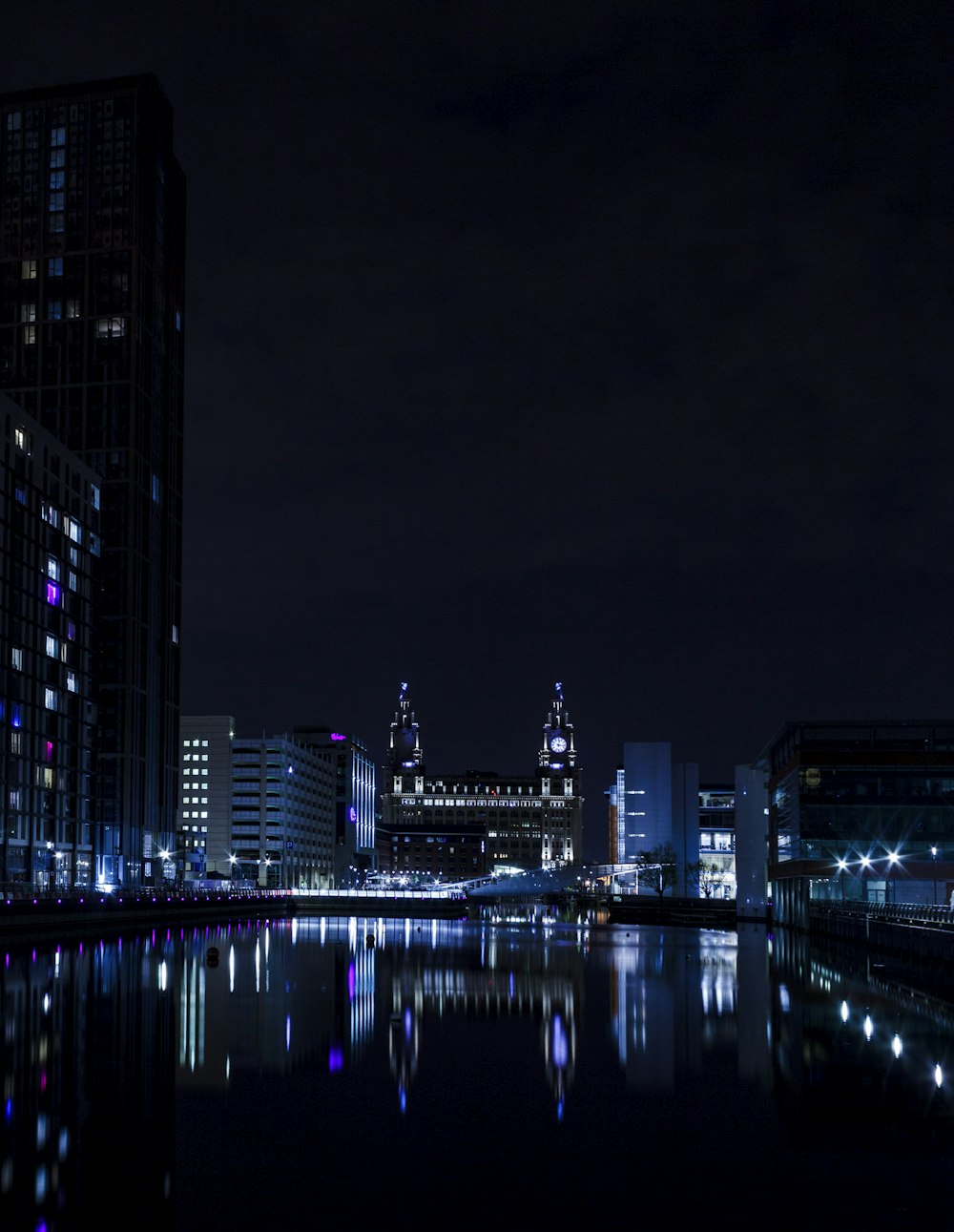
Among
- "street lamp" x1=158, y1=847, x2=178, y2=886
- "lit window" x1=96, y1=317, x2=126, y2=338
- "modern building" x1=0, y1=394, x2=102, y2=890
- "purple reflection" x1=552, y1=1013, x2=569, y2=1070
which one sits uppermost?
"lit window" x1=96, y1=317, x2=126, y2=338

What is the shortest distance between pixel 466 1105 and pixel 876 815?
9721cm

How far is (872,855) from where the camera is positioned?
115 m

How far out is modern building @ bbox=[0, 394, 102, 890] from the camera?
13088cm

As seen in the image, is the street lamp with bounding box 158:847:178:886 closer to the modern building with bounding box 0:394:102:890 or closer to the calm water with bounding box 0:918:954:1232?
the modern building with bounding box 0:394:102:890

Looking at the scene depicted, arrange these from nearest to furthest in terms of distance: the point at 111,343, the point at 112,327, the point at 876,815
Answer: the point at 876,815
the point at 111,343
the point at 112,327

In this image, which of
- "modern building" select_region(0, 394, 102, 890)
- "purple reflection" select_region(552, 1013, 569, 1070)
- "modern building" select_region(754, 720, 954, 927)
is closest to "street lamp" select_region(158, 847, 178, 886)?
"modern building" select_region(0, 394, 102, 890)

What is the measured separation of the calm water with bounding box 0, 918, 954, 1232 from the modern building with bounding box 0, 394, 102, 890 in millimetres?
85174

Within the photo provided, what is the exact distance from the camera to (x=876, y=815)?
115 metres

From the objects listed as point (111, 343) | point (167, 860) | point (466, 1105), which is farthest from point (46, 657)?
point (466, 1105)

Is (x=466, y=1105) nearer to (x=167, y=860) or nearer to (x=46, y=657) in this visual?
(x=46, y=657)

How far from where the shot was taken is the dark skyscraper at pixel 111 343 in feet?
528

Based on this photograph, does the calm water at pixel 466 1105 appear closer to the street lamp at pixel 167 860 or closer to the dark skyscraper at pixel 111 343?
the dark skyscraper at pixel 111 343

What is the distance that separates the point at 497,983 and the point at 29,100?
15379 centimetres

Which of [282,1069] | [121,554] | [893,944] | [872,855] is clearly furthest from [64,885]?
[282,1069]
